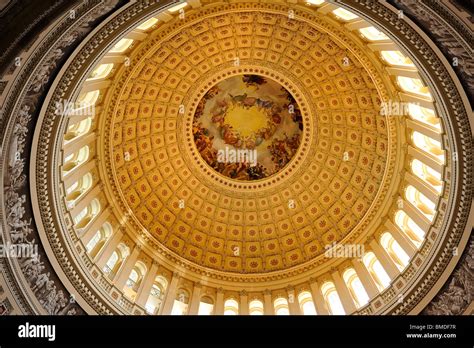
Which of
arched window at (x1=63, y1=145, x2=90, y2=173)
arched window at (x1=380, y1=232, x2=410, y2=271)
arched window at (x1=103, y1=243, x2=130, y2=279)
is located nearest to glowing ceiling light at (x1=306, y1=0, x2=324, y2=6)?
arched window at (x1=380, y1=232, x2=410, y2=271)

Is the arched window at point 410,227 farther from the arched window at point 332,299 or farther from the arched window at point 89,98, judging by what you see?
the arched window at point 89,98

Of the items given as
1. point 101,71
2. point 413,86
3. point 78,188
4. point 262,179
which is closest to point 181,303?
point 78,188

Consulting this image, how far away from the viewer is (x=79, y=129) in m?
20.8

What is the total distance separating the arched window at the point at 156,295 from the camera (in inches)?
878

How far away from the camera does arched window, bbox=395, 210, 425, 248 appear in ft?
65.2

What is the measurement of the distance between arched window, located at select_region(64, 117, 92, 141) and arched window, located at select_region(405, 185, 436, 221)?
52.5 ft

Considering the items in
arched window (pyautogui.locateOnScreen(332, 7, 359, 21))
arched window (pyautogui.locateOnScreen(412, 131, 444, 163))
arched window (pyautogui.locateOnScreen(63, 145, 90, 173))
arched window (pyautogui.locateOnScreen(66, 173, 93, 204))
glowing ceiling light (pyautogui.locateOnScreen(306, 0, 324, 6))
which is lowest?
arched window (pyautogui.locateOnScreen(66, 173, 93, 204))

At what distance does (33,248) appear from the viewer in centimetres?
1570

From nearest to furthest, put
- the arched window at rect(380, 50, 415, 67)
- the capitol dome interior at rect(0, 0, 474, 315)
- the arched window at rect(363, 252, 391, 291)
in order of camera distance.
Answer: the capitol dome interior at rect(0, 0, 474, 315), the arched window at rect(380, 50, 415, 67), the arched window at rect(363, 252, 391, 291)

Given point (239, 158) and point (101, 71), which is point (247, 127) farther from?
point (101, 71)

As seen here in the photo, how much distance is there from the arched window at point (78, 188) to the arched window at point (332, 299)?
13696 millimetres

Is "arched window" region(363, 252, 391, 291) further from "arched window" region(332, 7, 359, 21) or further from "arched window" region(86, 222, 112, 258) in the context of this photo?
"arched window" region(86, 222, 112, 258)

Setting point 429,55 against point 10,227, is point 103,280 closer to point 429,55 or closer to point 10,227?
point 10,227
